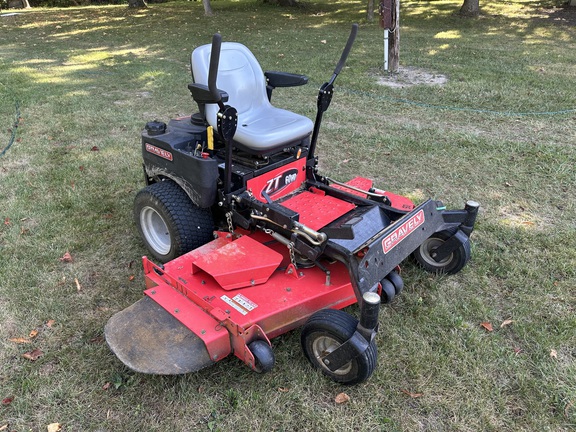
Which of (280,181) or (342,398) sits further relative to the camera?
(280,181)

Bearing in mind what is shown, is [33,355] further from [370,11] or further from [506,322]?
[370,11]

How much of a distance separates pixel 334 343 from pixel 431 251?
3.87 ft

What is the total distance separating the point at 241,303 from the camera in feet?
8.09

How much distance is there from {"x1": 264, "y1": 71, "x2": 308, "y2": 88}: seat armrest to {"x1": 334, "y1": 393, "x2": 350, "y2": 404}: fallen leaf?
2.26m

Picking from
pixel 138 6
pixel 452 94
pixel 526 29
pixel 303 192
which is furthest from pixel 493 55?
pixel 138 6

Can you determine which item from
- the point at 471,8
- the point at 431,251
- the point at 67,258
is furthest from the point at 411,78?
the point at 471,8

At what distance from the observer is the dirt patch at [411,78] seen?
24.4 ft

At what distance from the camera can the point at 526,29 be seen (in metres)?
11.9

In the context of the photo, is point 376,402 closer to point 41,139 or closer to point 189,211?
point 189,211

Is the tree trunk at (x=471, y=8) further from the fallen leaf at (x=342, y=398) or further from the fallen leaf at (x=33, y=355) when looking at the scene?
the fallen leaf at (x=33, y=355)

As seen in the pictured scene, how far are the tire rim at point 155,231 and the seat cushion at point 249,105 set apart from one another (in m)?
0.82

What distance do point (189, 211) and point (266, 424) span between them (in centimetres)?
146

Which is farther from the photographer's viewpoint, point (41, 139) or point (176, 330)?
point (41, 139)

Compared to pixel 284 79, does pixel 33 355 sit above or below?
below
